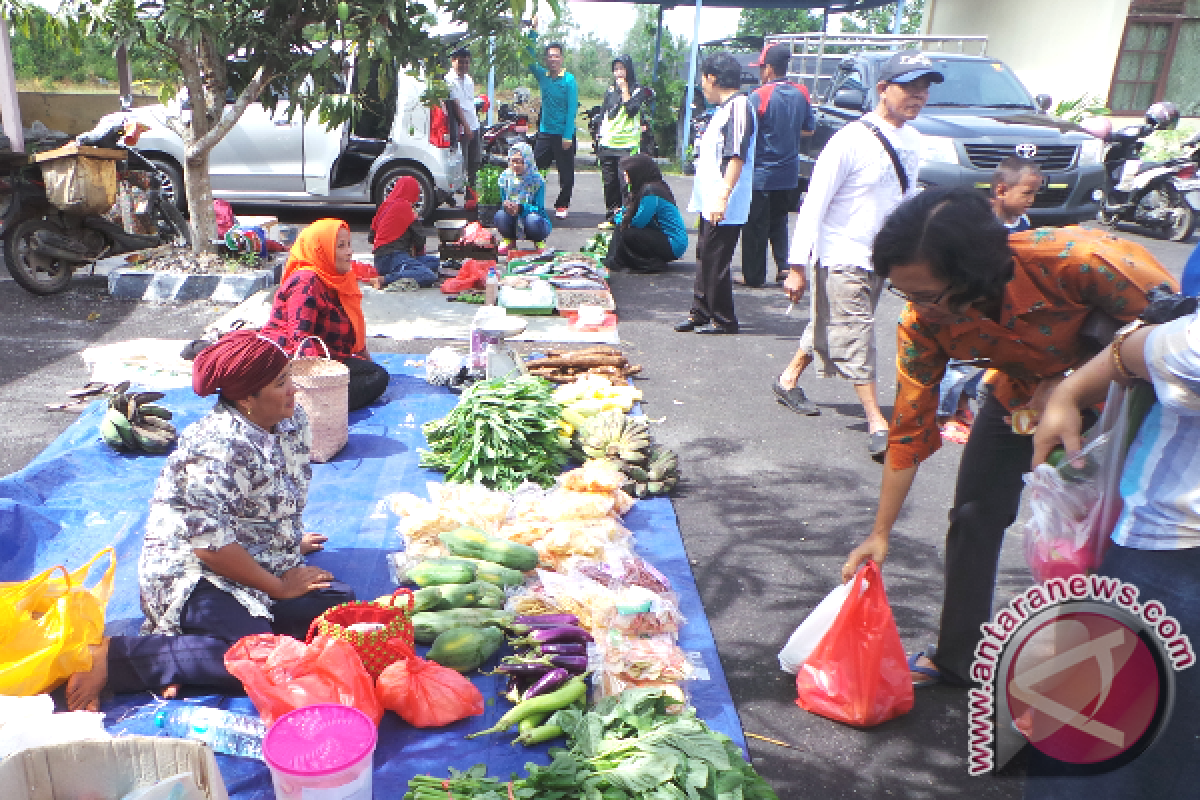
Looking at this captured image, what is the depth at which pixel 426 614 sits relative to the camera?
3156mm

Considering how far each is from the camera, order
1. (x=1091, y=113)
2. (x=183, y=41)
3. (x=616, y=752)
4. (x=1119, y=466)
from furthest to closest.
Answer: (x=1091, y=113)
(x=183, y=41)
(x=616, y=752)
(x=1119, y=466)

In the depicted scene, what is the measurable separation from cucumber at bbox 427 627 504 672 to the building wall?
16.8m

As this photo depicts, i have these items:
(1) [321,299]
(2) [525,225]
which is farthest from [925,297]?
(2) [525,225]

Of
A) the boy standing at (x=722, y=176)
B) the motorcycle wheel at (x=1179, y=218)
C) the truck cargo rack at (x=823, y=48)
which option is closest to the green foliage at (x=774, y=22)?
the truck cargo rack at (x=823, y=48)

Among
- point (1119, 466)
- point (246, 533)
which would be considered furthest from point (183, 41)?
point (1119, 466)

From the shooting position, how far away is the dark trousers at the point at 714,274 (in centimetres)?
695

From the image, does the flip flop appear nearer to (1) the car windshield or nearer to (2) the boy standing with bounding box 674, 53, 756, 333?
(2) the boy standing with bounding box 674, 53, 756, 333

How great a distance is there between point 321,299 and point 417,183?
5745 mm

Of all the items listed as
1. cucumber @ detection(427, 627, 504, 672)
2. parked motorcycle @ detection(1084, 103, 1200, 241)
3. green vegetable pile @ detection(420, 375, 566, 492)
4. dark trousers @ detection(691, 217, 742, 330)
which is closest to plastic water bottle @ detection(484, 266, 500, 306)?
dark trousers @ detection(691, 217, 742, 330)

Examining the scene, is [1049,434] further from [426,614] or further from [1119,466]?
[426,614]

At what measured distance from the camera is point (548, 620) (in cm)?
318

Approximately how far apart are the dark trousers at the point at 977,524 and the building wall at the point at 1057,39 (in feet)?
52.5

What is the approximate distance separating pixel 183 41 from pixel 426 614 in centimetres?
599

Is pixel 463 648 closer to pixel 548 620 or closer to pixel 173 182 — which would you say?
pixel 548 620
